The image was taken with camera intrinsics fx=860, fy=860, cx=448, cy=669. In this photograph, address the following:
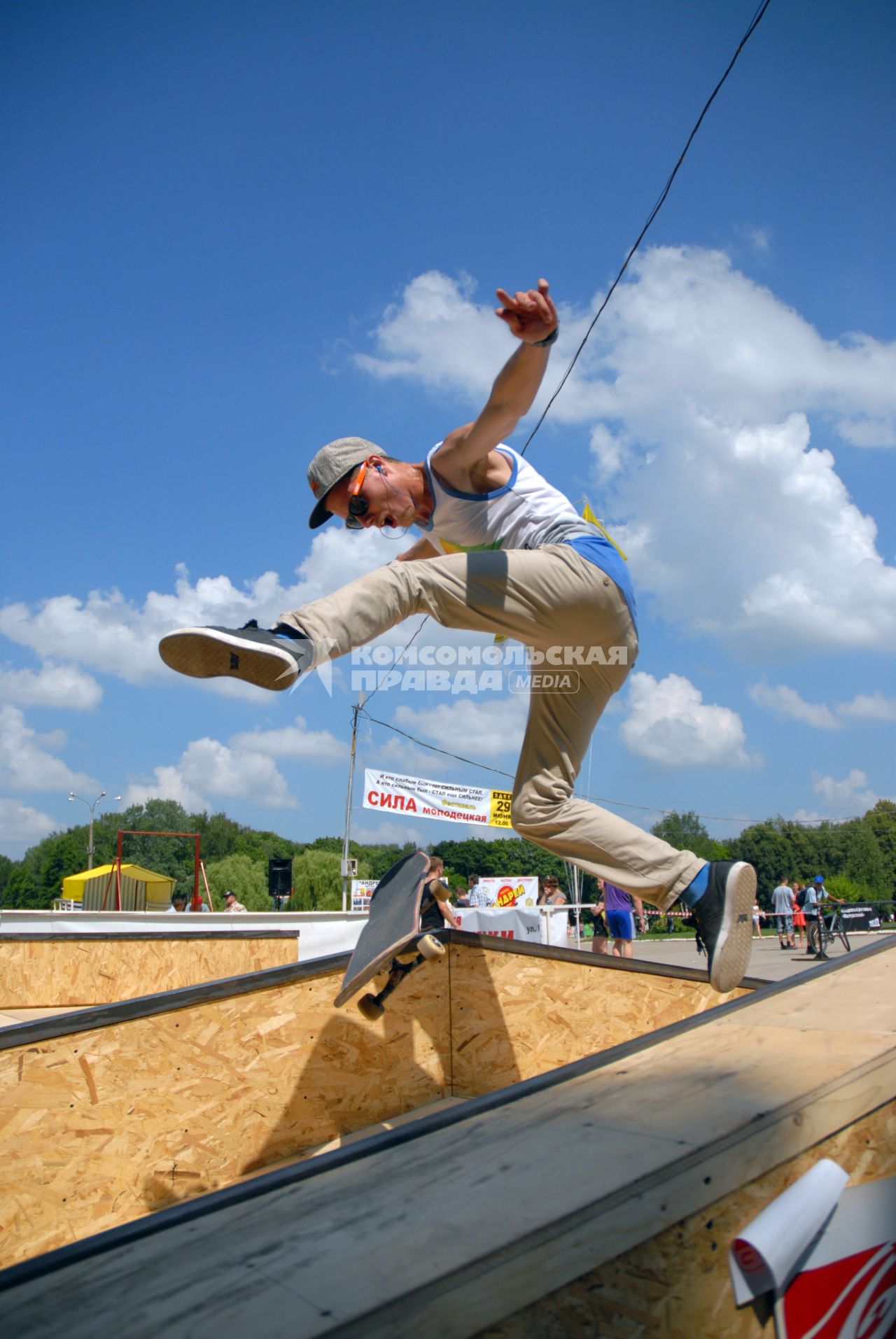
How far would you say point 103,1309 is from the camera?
1070mm

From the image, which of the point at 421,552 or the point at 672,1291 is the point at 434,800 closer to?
the point at 421,552

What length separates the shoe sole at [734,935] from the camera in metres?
→ 2.94

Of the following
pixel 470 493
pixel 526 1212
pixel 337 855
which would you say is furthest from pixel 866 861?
pixel 526 1212

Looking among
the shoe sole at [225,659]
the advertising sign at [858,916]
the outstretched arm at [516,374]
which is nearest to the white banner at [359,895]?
the advertising sign at [858,916]

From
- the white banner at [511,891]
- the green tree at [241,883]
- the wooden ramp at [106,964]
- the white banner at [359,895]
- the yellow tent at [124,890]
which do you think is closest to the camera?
the wooden ramp at [106,964]

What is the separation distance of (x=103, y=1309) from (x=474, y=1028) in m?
2.94

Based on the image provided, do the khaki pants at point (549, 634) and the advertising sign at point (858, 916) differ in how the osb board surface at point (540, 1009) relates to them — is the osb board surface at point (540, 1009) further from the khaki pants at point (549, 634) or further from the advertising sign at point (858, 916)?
the advertising sign at point (858, 916)

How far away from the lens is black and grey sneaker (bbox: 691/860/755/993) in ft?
9.67

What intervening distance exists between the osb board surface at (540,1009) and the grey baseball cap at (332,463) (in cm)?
215

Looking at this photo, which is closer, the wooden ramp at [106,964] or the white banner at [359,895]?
the wooden ramp at [106,964]

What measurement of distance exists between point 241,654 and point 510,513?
49.0 inches

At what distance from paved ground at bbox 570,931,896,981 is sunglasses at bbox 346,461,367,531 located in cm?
582

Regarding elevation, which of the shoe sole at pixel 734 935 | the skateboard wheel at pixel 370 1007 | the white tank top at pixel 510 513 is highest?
the white tank top at pixel 510 513

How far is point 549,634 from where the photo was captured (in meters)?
2.86
